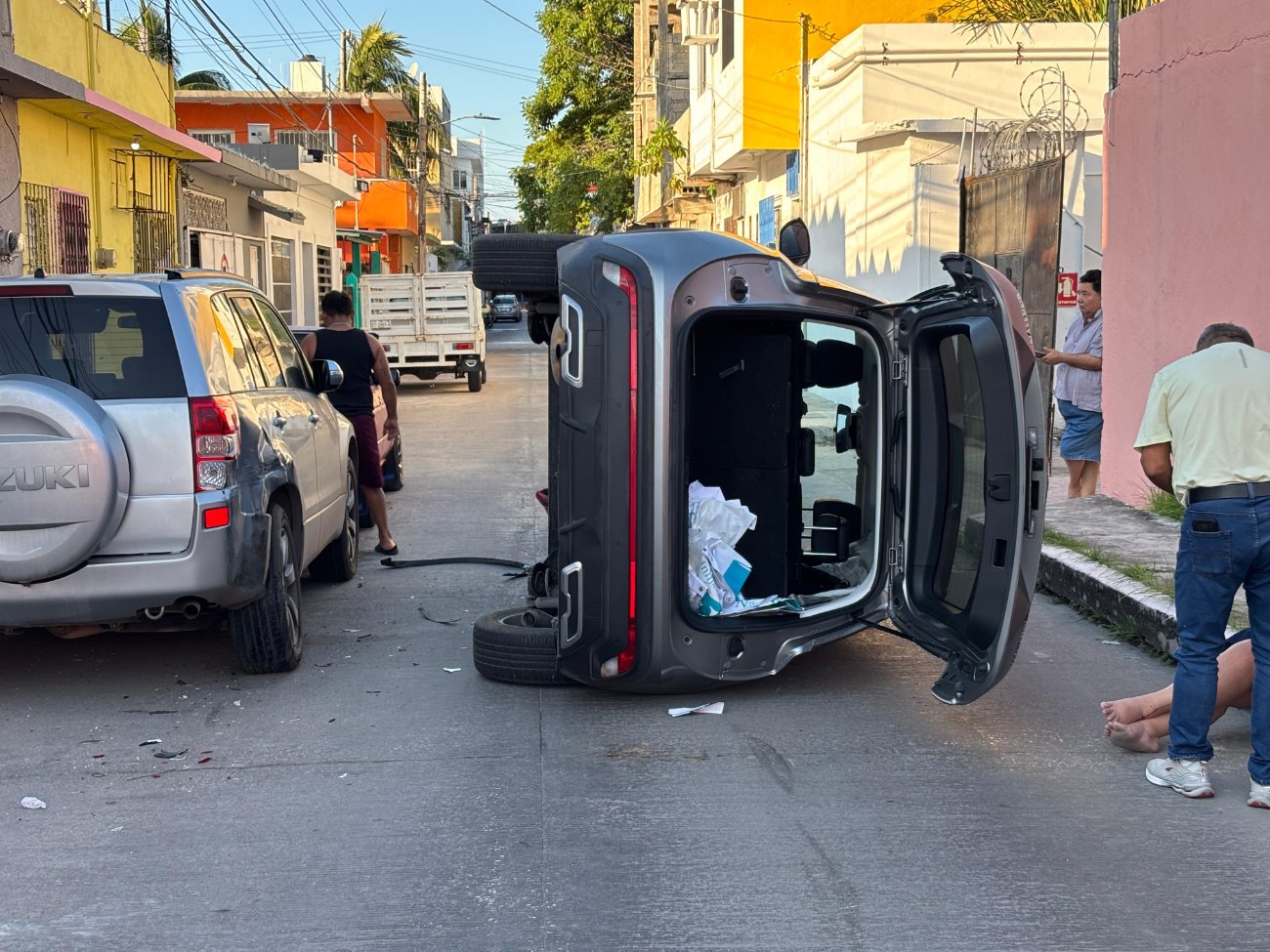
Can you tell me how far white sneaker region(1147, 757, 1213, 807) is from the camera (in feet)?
16.4

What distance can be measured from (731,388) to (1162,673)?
8.10 feet

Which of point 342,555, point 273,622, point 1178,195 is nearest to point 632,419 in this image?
point 273,622

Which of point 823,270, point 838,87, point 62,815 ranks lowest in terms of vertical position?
point 62,815

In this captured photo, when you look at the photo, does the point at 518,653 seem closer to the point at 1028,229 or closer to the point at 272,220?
the point at 1028,229

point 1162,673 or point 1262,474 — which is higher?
point 1262,474

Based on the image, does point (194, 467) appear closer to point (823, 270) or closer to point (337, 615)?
point (337, 615)

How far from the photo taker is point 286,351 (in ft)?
A: 26.8

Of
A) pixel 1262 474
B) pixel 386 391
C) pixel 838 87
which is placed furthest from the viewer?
pixel 838 87

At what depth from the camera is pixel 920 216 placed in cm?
1820

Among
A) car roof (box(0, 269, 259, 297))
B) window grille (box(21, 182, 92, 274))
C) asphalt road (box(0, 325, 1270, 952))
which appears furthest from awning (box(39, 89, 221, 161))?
asphalt road (box(0, 325, 1270, 952))

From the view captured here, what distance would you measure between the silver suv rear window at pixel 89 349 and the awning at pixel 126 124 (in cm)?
986

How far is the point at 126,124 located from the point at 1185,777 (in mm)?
15543

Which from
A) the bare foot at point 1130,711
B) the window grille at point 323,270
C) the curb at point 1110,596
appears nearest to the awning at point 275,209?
the window grille at point 323,270

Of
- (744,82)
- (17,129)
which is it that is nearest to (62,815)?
(17,129)
